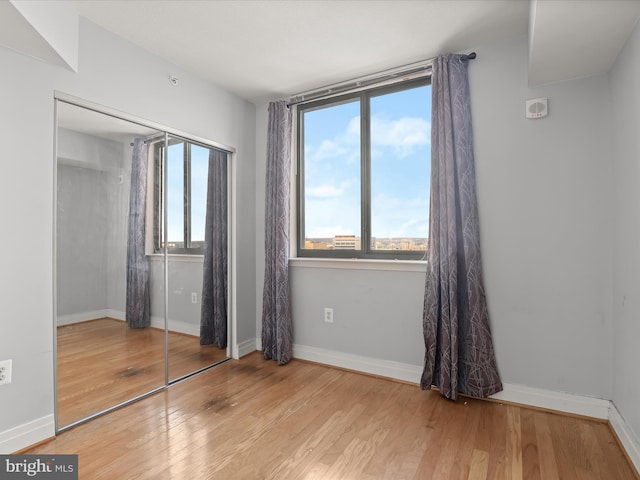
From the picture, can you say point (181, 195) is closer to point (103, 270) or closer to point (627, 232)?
point (103, 270)

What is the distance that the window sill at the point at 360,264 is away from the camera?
2.63 meters

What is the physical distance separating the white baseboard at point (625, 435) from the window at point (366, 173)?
1452 mm

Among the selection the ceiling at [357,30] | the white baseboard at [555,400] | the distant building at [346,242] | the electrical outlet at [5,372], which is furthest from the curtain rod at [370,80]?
the electrical outlet at [5,372]

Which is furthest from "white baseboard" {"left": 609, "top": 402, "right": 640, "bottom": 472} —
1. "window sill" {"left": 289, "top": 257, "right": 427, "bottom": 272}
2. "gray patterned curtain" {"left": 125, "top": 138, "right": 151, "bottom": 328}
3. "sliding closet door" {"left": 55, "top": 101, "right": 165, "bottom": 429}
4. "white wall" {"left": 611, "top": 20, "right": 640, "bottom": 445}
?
"gray patterned curtain" {"left": 125, "top": 138, "right": 151, "bottom": 328}

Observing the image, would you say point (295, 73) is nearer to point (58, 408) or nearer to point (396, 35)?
point (396, 35)

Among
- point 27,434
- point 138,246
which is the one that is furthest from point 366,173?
point 27,434

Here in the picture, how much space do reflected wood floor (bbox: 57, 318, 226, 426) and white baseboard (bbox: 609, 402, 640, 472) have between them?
2.84m

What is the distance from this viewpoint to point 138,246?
2486 millimetres

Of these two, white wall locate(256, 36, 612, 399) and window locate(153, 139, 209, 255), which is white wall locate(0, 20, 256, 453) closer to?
window locate(153, 139, 209, 255)

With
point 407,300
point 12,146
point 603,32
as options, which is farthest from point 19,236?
point 603,32

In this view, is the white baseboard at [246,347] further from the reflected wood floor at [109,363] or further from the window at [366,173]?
the window at [366,173]

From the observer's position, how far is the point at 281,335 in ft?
10.1

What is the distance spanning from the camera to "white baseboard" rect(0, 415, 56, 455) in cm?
173

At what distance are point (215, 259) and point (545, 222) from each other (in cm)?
257
